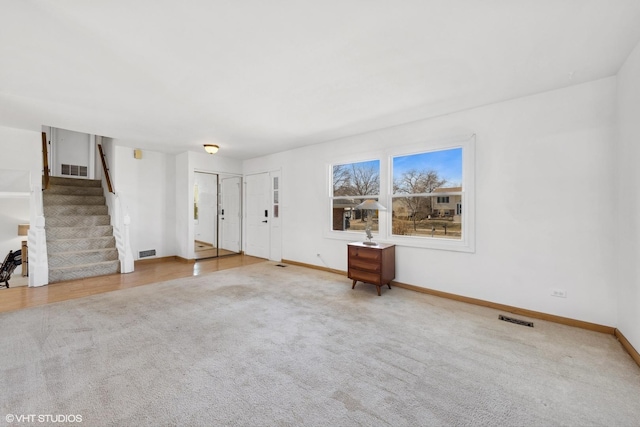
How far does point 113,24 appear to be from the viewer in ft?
6.49

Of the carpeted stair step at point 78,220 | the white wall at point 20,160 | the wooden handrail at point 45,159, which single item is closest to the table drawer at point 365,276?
the white wall at point 20,160

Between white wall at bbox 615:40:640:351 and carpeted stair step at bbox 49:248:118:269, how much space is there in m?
7.38

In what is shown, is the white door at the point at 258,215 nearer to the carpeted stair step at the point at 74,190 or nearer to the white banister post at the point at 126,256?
the white banister post at the point at 126,256

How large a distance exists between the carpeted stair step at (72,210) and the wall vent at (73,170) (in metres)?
2.14

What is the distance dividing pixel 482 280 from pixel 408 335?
60.1 inches

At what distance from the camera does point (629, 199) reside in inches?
95.3

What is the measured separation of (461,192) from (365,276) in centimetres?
180

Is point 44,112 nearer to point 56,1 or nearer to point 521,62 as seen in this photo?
point 56,1

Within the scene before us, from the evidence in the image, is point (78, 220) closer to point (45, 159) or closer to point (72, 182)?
point (45, 159)

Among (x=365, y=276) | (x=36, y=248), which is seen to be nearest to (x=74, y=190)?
(x=36, y=248)

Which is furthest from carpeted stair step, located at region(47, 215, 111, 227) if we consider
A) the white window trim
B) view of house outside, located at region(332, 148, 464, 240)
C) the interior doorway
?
view of house outside, located at region(332, 148, 464, 240)

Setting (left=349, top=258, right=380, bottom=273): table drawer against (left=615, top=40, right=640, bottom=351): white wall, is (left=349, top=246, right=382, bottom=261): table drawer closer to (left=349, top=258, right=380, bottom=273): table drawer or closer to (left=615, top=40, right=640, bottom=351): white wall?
(left=349, top=258, right=380, bottom=273): table drawer

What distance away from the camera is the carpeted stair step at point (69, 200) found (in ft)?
18.5

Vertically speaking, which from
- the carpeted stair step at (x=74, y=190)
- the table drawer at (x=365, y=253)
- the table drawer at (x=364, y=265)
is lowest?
the table drawer at (x=364, y=265)
